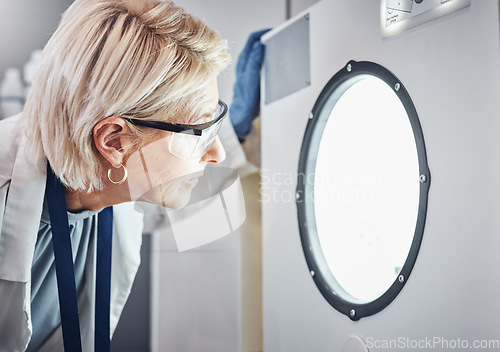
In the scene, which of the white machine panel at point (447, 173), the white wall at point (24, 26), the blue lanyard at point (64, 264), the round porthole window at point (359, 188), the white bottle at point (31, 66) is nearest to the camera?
the white machine panel at point (447, 173)

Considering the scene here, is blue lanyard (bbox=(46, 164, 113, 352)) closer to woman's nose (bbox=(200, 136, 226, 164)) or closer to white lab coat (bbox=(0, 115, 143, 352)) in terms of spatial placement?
white lab coat (bbox=(0, 115, 143, 352))

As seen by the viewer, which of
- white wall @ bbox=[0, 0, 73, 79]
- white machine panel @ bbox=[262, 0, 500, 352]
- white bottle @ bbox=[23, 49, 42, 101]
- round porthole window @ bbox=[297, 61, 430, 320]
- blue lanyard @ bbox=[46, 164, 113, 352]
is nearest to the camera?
white machine panel @ bbox=[262, 0, 500, 352]

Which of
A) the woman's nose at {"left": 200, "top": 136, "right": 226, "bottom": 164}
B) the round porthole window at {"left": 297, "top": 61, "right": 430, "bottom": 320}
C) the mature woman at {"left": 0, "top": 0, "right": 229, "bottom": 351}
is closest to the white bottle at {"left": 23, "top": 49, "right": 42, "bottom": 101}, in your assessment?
the mature woman at {"left": 0, "top": 0, "right": 229, "bottom": 351}

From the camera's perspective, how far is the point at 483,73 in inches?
33.1

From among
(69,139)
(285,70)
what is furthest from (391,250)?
(69,139)

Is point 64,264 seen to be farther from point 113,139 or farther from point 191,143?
point 191,143

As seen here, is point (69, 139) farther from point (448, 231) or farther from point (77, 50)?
point (448, 231)

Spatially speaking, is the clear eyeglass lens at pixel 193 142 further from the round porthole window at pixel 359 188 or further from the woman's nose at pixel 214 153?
the round porthole window at pixel 359 188

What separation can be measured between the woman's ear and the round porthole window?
18.8 inches

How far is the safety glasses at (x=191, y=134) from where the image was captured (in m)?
1.14

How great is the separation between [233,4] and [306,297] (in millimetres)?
941

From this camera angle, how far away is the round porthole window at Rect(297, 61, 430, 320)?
109cm

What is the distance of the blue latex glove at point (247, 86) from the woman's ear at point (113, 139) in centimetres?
52

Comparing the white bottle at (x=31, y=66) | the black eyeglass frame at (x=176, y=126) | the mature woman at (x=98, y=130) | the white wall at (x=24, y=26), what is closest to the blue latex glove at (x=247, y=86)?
the mature woman at (x=98, y=130)
